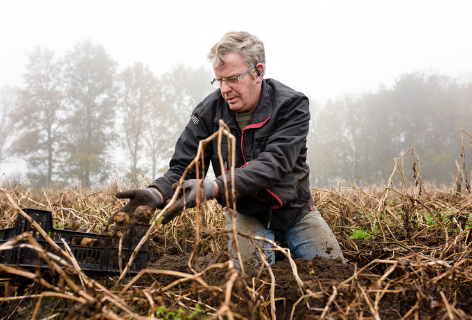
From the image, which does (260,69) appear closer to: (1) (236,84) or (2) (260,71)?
(2) (260,71)

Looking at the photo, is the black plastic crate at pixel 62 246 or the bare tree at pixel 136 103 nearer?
the black plastic crate at pixel 62 246

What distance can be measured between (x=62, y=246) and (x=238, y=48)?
188cm

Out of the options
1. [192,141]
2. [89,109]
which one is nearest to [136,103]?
[89,109]

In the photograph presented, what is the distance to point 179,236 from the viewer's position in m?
3.62

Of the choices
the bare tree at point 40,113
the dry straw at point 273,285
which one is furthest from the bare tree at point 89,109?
the dry straw at point 273,285

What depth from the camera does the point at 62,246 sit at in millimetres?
1766

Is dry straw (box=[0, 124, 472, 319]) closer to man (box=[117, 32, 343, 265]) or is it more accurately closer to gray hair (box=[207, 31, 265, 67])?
man (box=[117, 32, 343, 265])

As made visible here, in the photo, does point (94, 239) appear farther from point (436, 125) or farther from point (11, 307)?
point (436, 125)

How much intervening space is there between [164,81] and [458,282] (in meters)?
34.8

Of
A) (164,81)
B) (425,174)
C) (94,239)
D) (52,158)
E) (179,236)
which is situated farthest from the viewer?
(164,81)

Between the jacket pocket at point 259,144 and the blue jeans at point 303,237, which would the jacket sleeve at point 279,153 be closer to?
the jacket pocket at point 259,144

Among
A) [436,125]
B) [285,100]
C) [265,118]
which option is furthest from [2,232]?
[436,125]

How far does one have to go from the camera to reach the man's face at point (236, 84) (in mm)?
2605

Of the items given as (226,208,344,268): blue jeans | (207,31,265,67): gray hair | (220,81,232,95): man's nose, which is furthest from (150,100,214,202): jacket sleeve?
(226,208,344,268): blue jeans
